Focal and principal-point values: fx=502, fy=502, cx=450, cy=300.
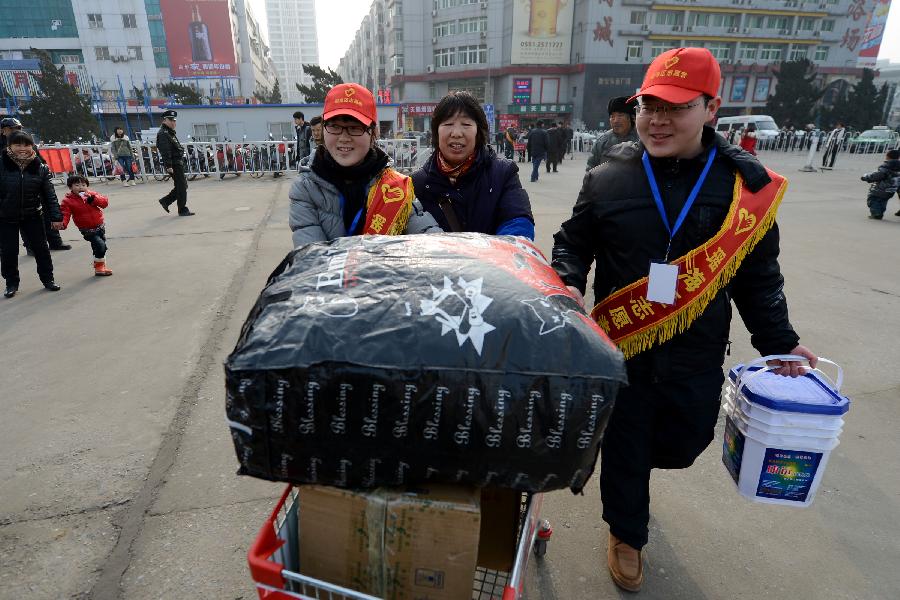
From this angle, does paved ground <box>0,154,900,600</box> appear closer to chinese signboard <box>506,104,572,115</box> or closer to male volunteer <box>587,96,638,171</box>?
male volunteer <box>587,96,638,171</box>

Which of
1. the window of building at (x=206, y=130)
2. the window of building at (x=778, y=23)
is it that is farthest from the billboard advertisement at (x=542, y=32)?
the window of building at (x=206, y=130)

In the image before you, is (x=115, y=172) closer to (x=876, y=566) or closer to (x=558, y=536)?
(x=558, y=536)

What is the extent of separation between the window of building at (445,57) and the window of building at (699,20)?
72.2 ft

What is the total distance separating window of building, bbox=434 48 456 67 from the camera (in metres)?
49.6

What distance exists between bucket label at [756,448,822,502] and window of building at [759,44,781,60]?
5917cm

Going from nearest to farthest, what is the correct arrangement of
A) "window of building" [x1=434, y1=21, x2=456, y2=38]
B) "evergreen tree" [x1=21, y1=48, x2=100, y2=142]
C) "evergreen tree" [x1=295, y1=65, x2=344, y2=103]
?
1. "evergreen tree" [x1=21, y1=48, x2=100, y2=142]
2. "evergreen tree" [x1=295, y1=65, x2=344, y2=103]
3. "window of building" [x1=434, y1=21, x2=456, y2=38]

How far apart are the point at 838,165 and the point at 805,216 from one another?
13421 millimetres

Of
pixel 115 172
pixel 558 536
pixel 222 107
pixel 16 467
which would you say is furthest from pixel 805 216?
pixel 222 107

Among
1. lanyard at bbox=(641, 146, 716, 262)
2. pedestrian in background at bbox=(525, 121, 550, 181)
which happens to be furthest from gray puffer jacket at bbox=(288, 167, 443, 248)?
pedestrian in background at bbox=(525, 121, 550, 181)

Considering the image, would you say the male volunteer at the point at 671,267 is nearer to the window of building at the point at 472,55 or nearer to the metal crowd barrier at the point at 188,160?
the metal crowd barrier at the point at 188,160

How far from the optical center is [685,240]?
167 centimetres

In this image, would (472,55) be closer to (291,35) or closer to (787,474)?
(787,474)

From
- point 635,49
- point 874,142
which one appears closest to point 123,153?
point 874,142

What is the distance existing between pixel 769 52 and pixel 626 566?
60071mm
